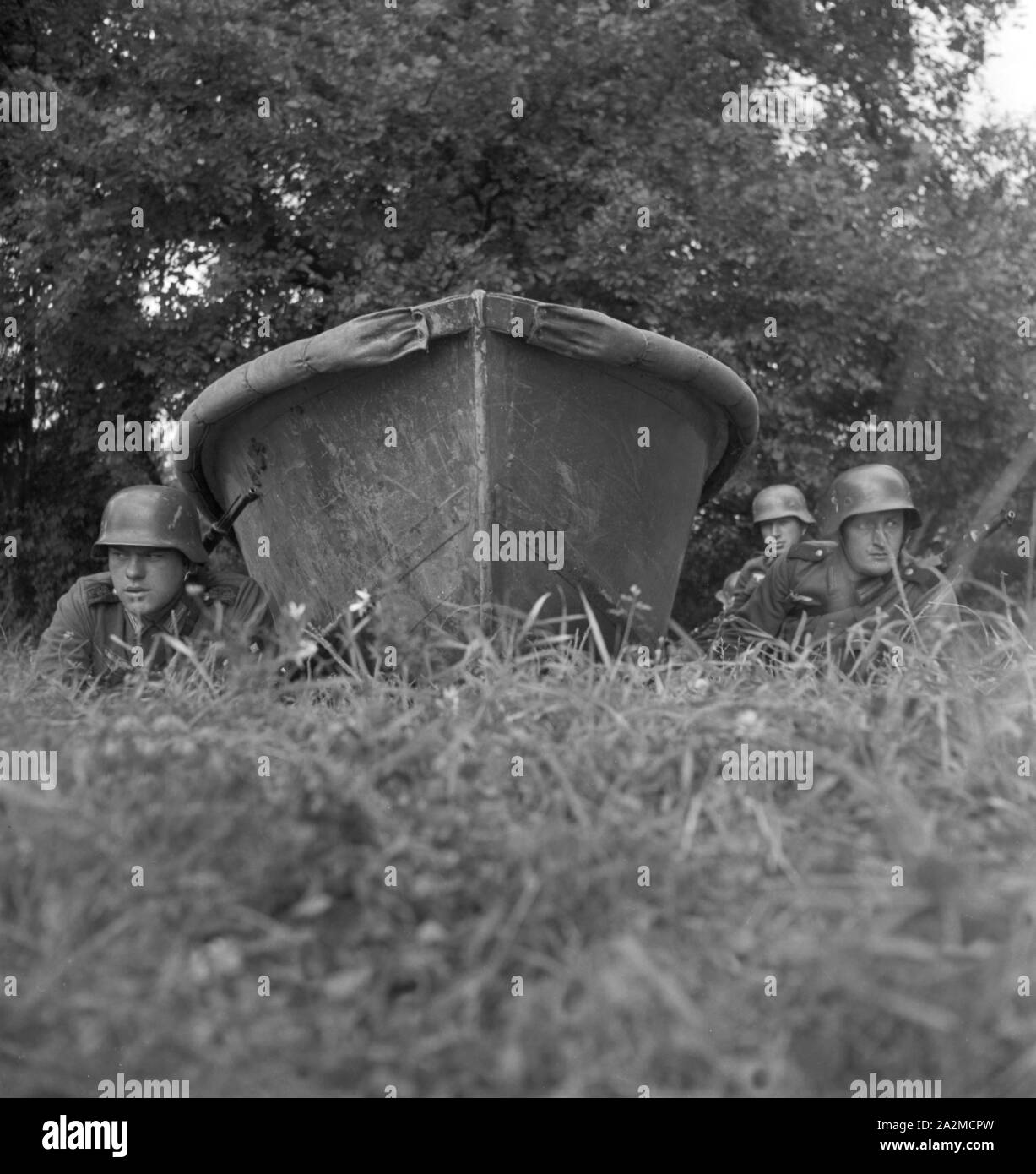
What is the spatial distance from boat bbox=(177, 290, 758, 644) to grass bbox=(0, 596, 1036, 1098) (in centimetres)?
176

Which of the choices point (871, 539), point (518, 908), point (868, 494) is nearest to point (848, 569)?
point (871, 539)

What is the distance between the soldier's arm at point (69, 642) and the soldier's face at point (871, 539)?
10.4 feet

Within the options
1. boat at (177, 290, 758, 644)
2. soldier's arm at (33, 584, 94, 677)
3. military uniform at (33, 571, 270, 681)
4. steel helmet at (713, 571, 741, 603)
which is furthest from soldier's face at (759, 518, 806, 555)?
soldier's arm at (33, 584, 94, 677)

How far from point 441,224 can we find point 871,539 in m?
6.39

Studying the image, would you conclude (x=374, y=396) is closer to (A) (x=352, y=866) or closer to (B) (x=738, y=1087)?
(A) (x=352, y=866)

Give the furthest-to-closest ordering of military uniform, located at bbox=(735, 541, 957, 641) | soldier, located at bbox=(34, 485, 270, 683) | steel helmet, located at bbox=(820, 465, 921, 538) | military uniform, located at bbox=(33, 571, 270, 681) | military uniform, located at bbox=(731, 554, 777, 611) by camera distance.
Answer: military uniform, located at bbox=(731, 554, 777, 611)
steel helmet, located at bbox=(820, 465, 921, 538)
military uniform, located at bbox=(735, 541, 957, 641)
soldier, located at bbox=(34, 485, 270, 683)
military uniform, located at bbox=(33, 571, 270, 681)

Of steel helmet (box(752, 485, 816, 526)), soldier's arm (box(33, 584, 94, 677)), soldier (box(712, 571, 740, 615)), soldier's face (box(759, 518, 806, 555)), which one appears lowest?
soldier's arm (box(33, 584, 94, 677))

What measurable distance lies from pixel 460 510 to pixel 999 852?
2.89 meters

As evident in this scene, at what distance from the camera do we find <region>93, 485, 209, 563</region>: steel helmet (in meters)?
6.21

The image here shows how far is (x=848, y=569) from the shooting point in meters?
6.94

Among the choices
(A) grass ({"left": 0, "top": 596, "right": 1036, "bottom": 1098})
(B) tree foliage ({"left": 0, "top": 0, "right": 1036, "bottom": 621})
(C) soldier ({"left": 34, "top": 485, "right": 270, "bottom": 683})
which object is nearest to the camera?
(A) grass ({"left": 0, "top": 596, "right": 1036, "bottom": 1098})

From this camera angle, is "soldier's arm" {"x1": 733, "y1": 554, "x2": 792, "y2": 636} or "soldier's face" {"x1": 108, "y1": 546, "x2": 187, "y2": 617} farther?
"soldier's arm" {"x1": 733, "y1": 554, "x2": 792, "y2": 636}

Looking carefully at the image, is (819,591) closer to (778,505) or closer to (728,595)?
(728,595)

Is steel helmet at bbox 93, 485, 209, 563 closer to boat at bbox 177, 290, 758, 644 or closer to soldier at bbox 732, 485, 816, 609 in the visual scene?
boat at bbox 177, 290, 758, 644
